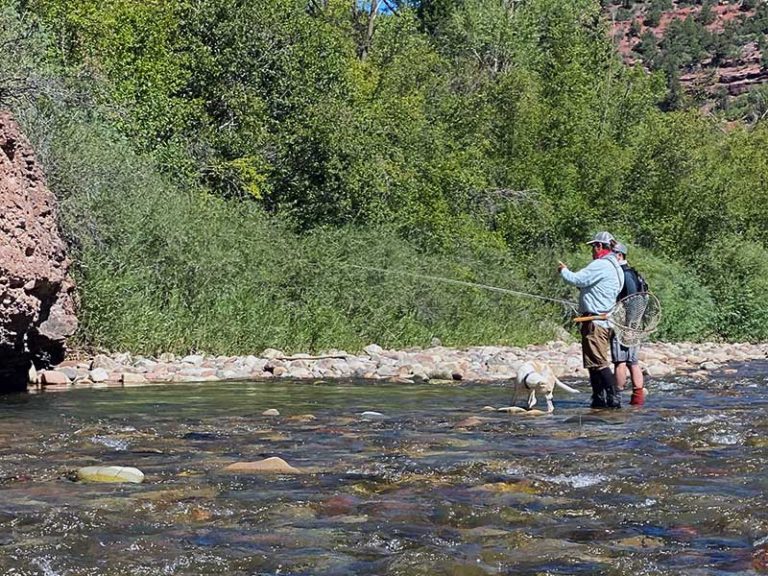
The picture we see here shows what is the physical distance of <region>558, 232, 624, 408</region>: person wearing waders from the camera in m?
12.1

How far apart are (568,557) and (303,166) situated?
23565 mm

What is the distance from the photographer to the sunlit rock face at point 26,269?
12641 mm

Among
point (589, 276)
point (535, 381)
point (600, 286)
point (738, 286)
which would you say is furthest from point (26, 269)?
point (738, 286)

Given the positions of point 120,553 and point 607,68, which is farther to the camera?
point 607,68

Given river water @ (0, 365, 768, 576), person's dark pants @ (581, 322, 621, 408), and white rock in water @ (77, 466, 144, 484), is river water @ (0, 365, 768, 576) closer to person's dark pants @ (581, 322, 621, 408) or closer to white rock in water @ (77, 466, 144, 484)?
white rock in water @ (77, 466, 144, 484)

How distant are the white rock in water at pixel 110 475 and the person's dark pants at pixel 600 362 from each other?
6.30 metres

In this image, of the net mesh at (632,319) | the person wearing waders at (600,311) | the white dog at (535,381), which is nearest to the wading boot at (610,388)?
the person wearing waders at (600,311)

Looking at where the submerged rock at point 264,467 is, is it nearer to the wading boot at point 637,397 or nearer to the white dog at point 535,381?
the white dog at point 535,381

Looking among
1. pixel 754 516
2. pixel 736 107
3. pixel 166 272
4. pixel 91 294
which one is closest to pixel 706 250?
pixel 166 272

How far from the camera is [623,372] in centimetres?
1287

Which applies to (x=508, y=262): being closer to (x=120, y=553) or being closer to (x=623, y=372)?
(x=623, y=372)

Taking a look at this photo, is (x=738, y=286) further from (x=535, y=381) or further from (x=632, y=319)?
(x=535, y=381)

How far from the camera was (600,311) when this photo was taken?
12.2m

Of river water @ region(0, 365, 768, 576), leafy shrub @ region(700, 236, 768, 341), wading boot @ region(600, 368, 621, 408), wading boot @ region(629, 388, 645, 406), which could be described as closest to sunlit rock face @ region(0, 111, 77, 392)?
river water @ region(0, 365, 768, 576)
